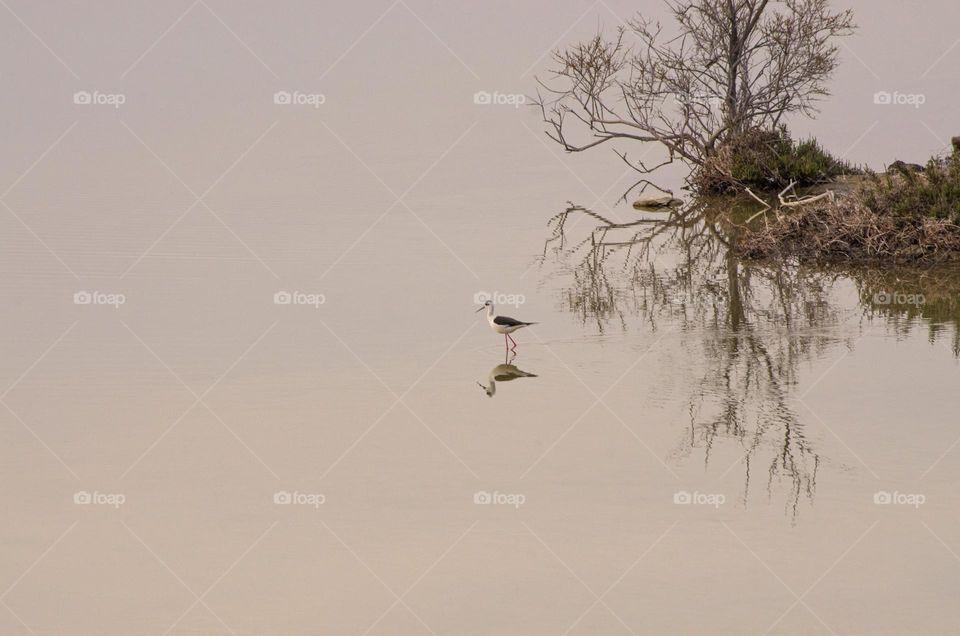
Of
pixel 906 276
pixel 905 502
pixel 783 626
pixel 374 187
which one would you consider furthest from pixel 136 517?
pixel 374 187

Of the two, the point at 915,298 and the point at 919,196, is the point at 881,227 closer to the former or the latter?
the point at 919,196

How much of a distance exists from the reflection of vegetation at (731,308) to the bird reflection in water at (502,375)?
71.5 inches

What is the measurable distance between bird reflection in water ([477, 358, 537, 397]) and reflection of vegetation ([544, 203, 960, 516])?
5.96 ft

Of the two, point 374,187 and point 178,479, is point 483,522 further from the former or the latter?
point 374,187

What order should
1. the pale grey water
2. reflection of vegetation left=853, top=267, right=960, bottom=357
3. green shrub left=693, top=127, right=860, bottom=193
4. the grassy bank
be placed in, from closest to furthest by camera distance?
the pale grey water → reflection of vegetation left=853, top=267, right=960, bottom=357 → the grassy bank → green shrub left=693, top=127, right=860, bottom=193

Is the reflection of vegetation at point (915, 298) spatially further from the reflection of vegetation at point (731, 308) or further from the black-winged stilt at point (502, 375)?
the black-winged stilt at point (502, 375)

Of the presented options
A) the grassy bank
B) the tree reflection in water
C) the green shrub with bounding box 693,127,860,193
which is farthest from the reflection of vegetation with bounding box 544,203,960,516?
the green shrub with bounding box 693,127,860,193

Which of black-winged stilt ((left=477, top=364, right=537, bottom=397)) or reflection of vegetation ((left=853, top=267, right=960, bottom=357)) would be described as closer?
black-winged stilt ((left=477, top=364, right=537, bottom=397))

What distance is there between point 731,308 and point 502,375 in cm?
428

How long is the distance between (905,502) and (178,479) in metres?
6.00

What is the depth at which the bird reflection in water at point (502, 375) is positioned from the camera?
627 inches

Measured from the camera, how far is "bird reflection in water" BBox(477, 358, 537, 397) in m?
15.9

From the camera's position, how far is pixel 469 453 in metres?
13.8

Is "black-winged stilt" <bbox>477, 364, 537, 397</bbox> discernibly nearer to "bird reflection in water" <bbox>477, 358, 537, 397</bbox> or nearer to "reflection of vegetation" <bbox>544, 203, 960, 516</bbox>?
"bird reflection in water" <bbox>477, 358, 537, 397</bbox>
